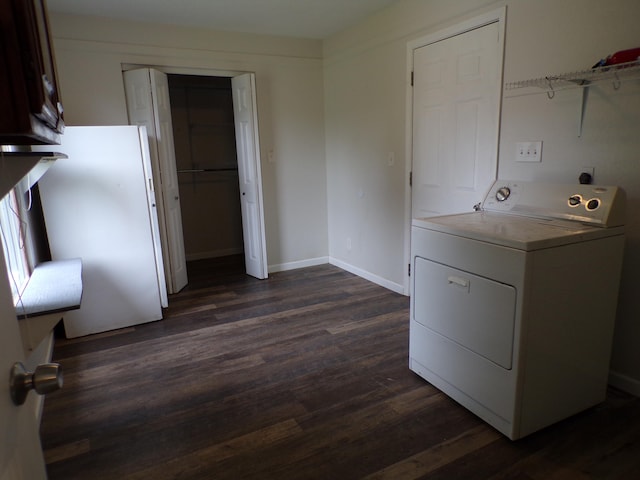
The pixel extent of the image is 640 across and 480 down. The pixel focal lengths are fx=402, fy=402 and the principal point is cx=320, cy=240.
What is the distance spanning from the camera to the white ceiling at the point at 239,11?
319 cm

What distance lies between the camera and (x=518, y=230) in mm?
1865

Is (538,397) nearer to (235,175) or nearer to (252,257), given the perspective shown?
(252,257)

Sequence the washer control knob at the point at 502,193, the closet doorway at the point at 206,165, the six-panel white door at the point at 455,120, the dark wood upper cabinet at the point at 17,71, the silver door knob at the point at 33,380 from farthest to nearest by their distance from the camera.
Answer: the closet doorway at the point at 206,165
the six-panel white door at the point at 455,120
the washer control knob at the point at 502,193
the silver door knob at the point at 33,380
the dark wood upper cabinet at the point at 17,71

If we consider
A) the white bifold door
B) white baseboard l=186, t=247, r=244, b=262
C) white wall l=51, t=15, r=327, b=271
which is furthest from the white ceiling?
white baseboard l=186, t=247, r=244, b=262

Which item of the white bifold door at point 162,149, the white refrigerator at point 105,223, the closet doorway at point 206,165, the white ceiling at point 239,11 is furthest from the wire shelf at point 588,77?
the closet doorway at point 206,165

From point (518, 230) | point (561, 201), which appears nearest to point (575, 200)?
point (561, 201)

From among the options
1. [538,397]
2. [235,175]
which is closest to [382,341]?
[538,397]

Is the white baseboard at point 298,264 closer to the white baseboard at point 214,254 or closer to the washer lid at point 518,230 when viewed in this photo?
the white baseboard at point 214,254

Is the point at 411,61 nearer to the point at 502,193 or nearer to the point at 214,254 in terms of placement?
the point at 502,193

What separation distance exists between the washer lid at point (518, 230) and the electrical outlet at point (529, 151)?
0.46 meters

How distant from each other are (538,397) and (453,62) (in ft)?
7.48

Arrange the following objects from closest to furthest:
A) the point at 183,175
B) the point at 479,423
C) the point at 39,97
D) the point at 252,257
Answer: the point at 39,97
the point at 479,423
the point at 252,257
the point at 183,175

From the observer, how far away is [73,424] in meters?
2.05

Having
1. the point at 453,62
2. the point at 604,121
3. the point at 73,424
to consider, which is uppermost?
the point at 453,62
